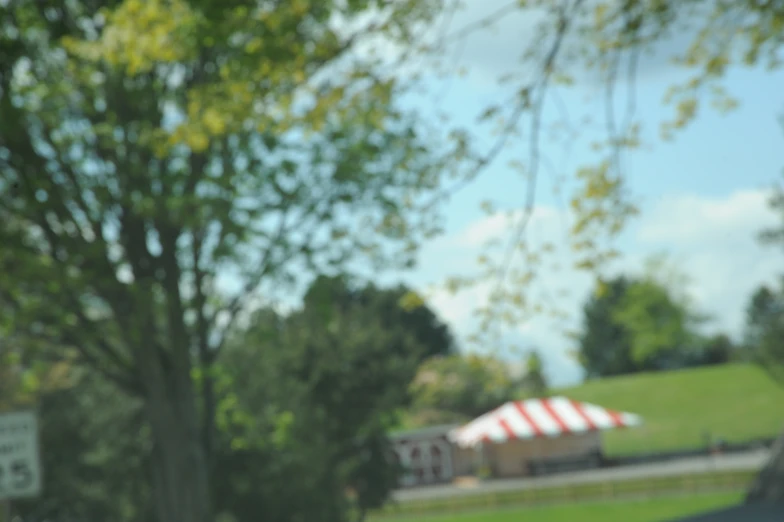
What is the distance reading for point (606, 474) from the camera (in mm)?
60906

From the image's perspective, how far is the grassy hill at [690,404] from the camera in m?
78.6

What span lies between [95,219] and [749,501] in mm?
10870

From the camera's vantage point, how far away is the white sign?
11789mm

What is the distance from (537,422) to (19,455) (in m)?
43.6

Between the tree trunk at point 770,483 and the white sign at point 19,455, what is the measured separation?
7074 mm

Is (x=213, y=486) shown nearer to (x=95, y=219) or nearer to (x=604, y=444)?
(x=95, y=219)

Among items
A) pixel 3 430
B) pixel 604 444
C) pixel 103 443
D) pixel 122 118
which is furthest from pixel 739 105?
pixel 604 444

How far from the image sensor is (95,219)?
1980cm

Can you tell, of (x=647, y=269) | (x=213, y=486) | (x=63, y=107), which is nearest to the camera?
(x=63, y=107)

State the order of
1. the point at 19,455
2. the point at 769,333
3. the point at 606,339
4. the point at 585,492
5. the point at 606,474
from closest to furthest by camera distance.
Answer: the point at 19,455 < the point at 585,492 < the point at 769,333 < the point at 606,474 < the point at 606,339

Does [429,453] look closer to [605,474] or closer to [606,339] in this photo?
[605,474]

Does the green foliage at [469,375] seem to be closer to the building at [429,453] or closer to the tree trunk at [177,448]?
the tree trunk at [177,448]

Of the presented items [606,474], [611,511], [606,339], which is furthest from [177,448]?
[606,339]

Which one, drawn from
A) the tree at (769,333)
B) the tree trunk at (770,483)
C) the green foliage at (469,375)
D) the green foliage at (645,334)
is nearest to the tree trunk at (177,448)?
the green foliage at (469,375)
